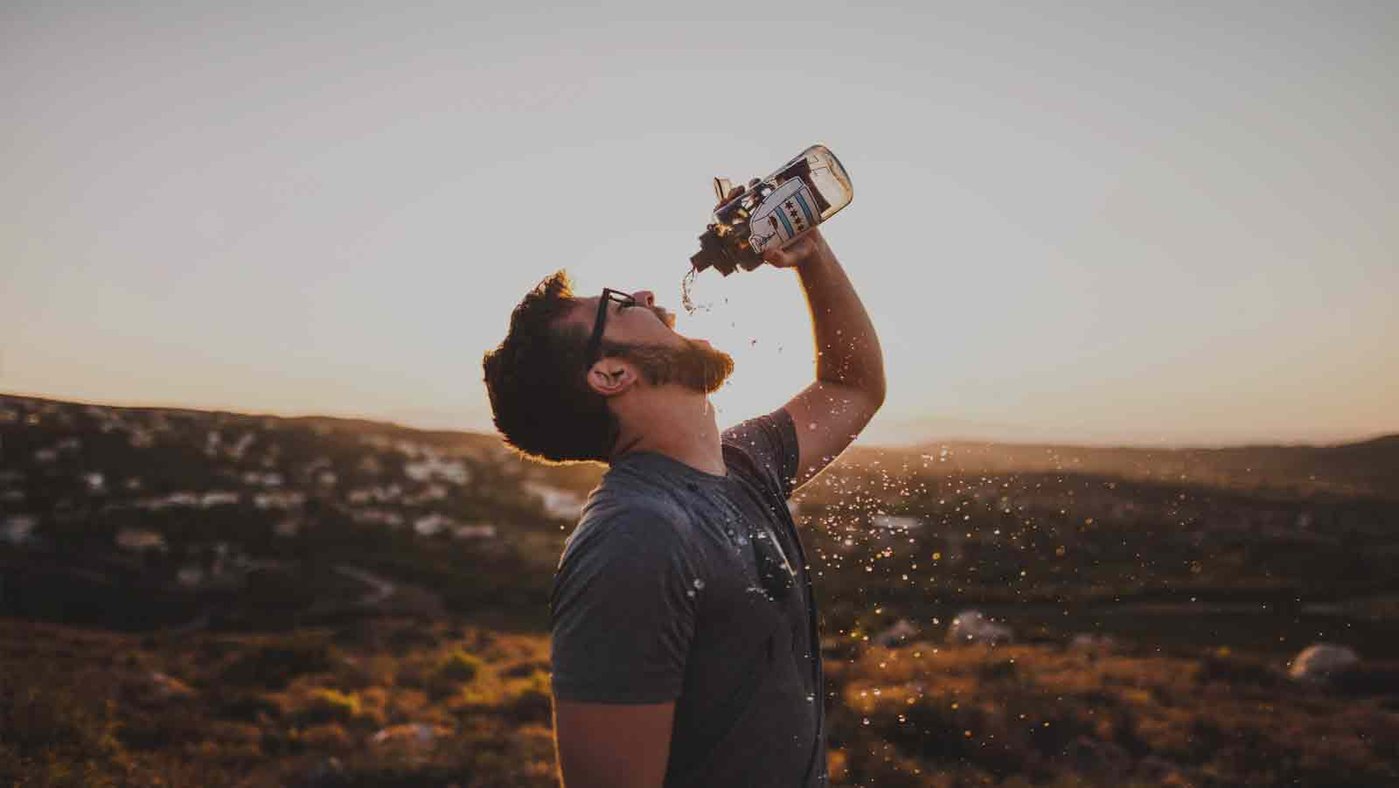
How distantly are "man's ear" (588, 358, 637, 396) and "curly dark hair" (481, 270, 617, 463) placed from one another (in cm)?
3

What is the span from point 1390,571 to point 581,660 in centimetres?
3516

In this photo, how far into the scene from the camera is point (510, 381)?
280cm

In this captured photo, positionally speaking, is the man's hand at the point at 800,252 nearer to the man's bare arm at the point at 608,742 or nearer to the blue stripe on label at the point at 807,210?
the blue stripe on label at the point at 807,210

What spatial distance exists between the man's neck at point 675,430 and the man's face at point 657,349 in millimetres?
70

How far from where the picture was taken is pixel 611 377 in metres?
2.73

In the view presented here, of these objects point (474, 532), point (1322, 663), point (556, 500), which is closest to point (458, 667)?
point (1322, 663)

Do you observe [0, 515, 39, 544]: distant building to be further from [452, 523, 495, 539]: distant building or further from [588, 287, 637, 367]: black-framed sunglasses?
[588, 287, 637, 367]: black-framed sunglasses

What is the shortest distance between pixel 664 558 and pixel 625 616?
14 cm

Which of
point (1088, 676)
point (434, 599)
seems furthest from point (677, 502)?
point (434, 599)

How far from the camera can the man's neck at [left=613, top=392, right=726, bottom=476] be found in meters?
2.57

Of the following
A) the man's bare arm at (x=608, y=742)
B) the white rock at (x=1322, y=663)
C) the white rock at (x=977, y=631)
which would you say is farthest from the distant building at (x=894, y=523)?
the white rock at (x=977, y=631)

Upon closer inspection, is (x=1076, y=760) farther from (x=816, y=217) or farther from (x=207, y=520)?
(x=207, y=520)

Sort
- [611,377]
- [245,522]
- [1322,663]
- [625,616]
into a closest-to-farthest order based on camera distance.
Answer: [625,616]
[611,377]
[1322,663]
[245,522]

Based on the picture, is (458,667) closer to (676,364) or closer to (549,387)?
(549,387)
